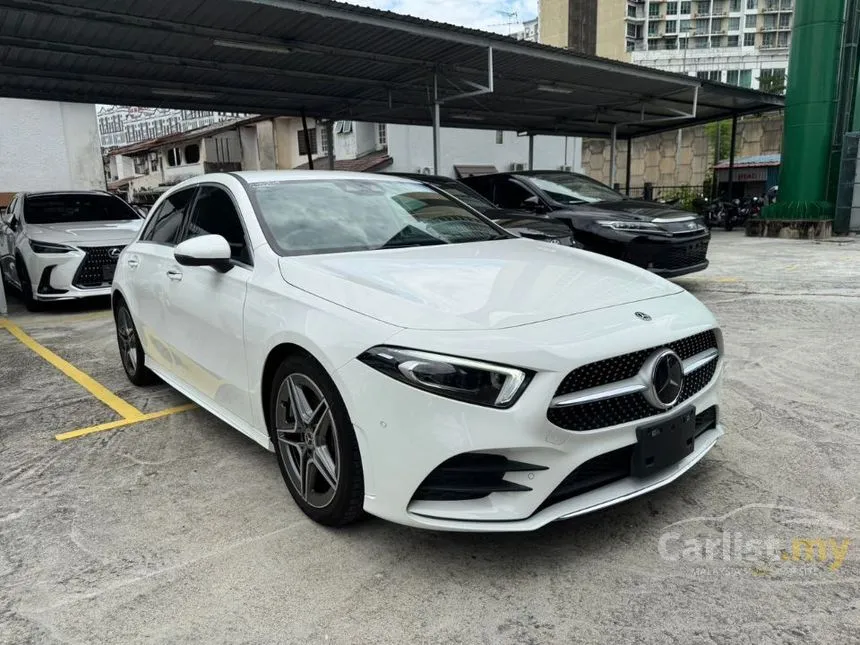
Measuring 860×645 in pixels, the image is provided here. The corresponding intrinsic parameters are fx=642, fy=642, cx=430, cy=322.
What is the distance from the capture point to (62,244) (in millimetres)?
7836

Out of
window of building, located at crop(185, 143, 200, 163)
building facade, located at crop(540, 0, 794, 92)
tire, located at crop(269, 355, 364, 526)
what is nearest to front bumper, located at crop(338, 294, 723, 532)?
tire, located at crop(269, 355, 364, 526)

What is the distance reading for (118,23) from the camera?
8438 mm

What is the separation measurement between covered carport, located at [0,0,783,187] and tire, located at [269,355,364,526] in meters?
6.55

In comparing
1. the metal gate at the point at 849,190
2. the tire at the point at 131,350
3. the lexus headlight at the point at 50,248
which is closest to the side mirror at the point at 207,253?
the tire at the point at 131,350

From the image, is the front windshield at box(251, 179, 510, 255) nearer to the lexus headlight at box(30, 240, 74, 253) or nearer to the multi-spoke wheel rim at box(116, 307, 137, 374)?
the multi-spoke wheel rim at box(116, 307, 137, 374)

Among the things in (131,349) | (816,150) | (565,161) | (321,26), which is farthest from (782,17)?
(131,349)

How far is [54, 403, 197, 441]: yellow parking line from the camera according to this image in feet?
12.8

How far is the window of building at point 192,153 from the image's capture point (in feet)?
123

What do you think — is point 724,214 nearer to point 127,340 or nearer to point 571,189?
point 571,189

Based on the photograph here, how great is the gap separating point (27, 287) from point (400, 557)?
306 inches

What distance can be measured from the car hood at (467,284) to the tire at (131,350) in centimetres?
226

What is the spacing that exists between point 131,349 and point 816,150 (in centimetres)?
1641

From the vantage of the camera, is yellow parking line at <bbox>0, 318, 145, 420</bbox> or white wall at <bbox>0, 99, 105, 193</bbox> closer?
yellow parking line at <bbox>0, 318, 145, 420</bbox>

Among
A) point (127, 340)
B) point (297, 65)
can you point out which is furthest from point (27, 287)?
point (297, 65)
